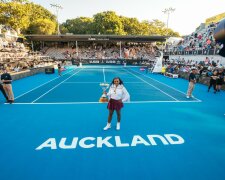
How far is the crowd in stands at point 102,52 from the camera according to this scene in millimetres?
61406

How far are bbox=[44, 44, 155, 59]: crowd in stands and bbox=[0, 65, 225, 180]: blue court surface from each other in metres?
52.1

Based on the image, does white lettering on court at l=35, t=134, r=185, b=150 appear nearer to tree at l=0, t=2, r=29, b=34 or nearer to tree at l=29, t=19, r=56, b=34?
tree at l=0, t=2, r=29, b=34

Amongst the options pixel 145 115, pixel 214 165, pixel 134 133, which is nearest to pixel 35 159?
pixel 134 133

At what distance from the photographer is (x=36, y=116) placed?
9203mm

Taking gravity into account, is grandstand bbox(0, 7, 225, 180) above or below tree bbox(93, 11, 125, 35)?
below

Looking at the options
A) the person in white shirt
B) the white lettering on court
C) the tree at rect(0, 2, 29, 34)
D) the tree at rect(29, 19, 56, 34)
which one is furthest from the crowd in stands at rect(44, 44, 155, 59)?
the white lettering on court

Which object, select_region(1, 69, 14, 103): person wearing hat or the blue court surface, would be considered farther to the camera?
select_region(1, 69, 14, 103): person wearing hat

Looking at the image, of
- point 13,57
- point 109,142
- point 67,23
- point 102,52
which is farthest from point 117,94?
point 67,23

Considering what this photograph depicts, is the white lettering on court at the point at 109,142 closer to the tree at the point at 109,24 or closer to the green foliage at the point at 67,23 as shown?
the green foliage at the point at 67,23

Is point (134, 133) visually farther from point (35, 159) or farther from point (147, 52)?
point (147, 52)

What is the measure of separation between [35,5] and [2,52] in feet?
207

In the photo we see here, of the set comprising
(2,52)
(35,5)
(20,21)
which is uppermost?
(35,5)

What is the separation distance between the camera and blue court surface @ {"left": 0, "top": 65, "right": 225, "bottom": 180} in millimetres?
4820

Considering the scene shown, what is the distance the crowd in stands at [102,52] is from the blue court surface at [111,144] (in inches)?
2053
